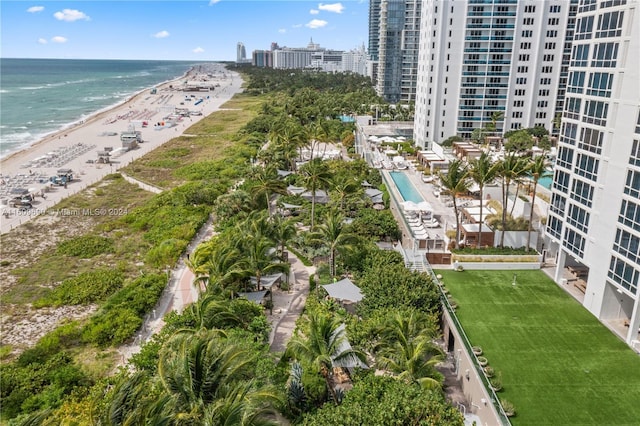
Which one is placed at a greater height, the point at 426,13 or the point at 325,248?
the point at 426,13

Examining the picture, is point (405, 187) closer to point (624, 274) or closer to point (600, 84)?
point (600, 84)

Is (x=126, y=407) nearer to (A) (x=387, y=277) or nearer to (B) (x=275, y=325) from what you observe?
(B) (x=275, y=325)

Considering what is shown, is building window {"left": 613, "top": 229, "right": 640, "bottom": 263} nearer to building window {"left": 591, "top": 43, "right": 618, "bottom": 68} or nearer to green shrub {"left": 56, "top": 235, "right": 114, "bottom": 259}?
building window {"left": 591, "top": 43, "right": 618, "bottom": 68}

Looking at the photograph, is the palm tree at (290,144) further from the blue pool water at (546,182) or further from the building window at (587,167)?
the building window at (587,167)

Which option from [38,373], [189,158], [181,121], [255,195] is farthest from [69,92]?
[38,373]

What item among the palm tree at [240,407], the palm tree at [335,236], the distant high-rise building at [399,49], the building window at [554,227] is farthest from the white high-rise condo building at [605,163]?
the distant high-rise building at [399,49]

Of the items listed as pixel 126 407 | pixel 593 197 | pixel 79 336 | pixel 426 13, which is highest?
pixel 426 13

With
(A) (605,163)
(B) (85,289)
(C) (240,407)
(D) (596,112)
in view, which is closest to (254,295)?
(B) (85,289)

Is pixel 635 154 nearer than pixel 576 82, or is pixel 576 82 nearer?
pixel 635 154
